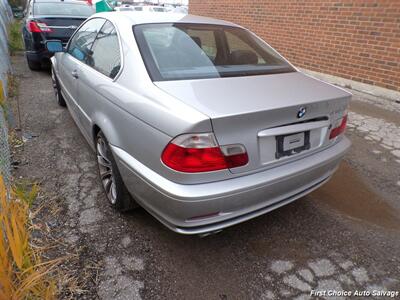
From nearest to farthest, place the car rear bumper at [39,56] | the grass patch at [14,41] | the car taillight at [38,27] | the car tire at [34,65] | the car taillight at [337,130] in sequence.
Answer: the car taillight at [337,130] → the car taillight at [38,27] → the car rear bumper at [39,56] → the car tire at [34,65] → the grass patch at [14,41]

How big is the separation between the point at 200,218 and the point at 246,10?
25.3 ft

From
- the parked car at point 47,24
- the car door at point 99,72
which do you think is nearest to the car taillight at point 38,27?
the parked car at point 47,24

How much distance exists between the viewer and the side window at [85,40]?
3079 mm

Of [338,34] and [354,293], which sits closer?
[354,293]

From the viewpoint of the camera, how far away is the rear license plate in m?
1.89

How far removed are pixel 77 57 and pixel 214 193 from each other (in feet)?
8.35

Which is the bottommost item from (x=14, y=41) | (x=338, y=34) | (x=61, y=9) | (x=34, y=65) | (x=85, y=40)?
(x=34, y=65)

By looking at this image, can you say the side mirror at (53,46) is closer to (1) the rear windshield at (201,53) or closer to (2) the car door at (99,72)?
(2) the car door at (99,72)

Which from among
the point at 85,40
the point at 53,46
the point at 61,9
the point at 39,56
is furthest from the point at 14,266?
the point at 61,9

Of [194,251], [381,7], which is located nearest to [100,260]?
[194,251]

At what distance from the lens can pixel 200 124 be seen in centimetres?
160

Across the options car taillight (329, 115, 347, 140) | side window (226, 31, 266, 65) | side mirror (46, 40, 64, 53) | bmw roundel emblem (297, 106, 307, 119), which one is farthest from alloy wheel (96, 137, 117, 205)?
car taillight (329, 115, 347, 140)

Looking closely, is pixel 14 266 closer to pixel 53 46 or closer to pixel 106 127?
pixel 106 127

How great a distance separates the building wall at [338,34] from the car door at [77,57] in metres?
4.71
